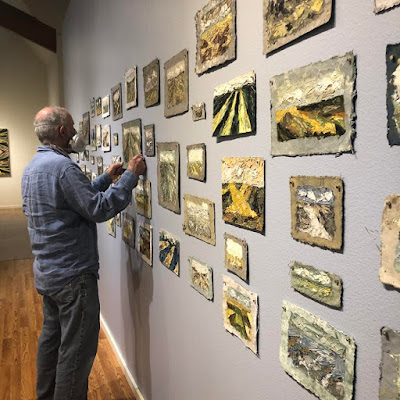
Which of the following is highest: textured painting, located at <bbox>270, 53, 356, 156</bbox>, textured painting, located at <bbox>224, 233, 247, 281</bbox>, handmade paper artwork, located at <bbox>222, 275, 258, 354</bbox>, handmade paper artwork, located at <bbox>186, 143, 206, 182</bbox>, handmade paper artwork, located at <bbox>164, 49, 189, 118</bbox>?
handmade paper artwork, located at <bbox>164, 49, 189, 118</bbox>

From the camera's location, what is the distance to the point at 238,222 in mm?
1130

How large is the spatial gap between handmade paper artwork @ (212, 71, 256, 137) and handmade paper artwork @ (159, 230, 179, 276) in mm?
606

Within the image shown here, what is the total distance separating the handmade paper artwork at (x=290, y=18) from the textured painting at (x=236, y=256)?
531 millimetres

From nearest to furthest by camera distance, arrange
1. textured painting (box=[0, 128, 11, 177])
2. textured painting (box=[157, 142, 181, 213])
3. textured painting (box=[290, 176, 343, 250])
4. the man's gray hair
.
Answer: textured painting (box=[290, 176, 343, 250]), textured painting (box=[157, 142, 181, 213]), the man's gray hair, textured painting (box=[0, 128, 11, 177])

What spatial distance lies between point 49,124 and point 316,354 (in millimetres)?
1597

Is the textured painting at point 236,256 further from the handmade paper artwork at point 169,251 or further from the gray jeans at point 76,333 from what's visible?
the gray jeans at point 76,333

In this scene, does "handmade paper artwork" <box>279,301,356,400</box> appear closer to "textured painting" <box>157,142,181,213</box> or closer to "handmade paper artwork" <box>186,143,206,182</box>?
"handmade paper artwork" <box>186,143,206,182</box>

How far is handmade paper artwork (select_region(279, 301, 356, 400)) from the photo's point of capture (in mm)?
788

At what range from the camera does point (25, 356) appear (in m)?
2.78

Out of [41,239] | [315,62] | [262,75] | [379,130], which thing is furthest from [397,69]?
[41,239]

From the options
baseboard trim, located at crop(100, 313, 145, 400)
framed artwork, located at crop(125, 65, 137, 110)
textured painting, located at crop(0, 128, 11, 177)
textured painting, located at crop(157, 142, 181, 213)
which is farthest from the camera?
textured painting, located at crop(0, 128, 11, 177)

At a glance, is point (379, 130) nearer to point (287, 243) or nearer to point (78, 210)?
point (287, 243)

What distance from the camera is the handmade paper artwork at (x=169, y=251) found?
1.63 metres

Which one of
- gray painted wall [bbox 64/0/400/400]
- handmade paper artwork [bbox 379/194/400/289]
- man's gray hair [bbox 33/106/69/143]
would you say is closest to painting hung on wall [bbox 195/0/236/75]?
gray painted wall [bbox 64/0/400/400]
